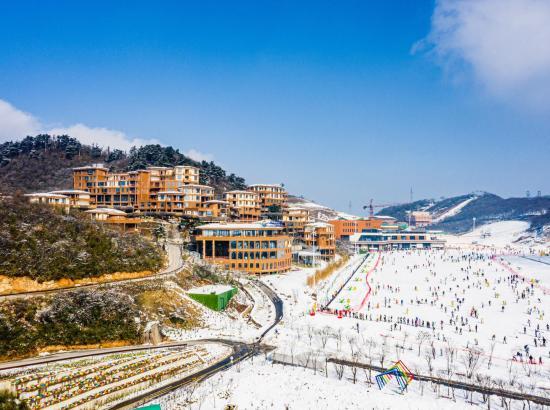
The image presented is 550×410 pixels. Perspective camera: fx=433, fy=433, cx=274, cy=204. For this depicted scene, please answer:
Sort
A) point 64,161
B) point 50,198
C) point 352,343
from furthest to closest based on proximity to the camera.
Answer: point 64,161, point 50,198, point 352,343

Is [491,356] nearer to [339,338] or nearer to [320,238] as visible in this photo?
[339,338]

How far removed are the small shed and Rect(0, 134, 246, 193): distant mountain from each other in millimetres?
64428

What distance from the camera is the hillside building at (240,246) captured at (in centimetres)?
7219

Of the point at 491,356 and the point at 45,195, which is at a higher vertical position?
the point at 45,195

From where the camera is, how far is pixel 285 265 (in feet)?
257

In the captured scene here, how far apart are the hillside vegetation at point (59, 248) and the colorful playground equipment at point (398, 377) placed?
96.0ft

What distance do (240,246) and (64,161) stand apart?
81255 mm

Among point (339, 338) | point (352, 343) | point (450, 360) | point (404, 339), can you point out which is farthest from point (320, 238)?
point (450, 360)

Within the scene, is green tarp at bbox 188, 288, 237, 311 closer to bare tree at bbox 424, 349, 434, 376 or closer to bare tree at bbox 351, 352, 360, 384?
bare tree at bbox 351, 352, 360, 384

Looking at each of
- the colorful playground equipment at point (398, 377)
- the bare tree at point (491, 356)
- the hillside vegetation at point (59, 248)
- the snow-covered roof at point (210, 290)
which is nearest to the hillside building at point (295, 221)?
the snow-covered roof at point (210, 290)

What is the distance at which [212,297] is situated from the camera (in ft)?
156

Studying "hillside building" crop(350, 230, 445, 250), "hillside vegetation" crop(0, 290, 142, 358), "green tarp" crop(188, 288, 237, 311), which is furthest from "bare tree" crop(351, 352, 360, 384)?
"hillside building" crop(350, 230, 445, 250)

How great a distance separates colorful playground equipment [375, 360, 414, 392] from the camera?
31.2 meters

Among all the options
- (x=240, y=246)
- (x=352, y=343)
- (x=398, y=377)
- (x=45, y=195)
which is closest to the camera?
(x=398, y=377)
